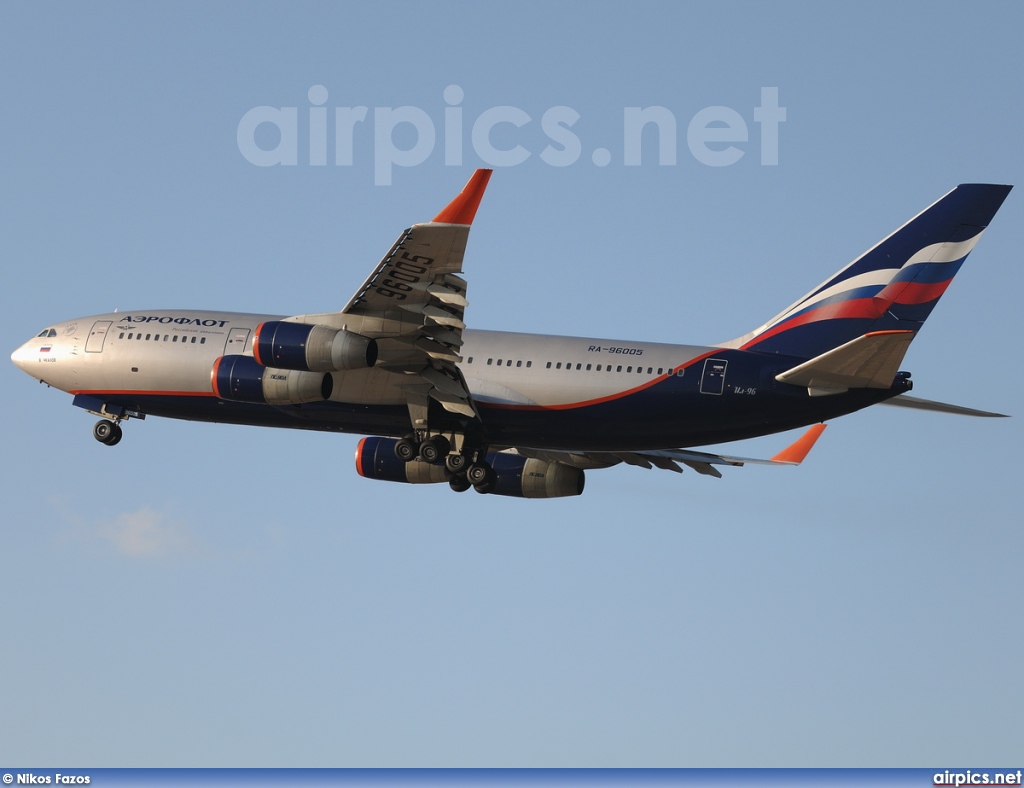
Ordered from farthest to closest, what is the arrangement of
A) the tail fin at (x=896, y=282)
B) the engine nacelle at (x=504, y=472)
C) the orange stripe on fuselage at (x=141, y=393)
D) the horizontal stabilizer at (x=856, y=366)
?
the engine nacelle at (x=504, y=472) < the orange stripe on fuselage at (x=141, y=393) < the tail fin at (x=896, y=282) < the horizontal stabilizer at (x=856, y=366)

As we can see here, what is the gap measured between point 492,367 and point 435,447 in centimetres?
289

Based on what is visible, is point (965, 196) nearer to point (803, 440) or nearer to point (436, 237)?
point (803, 440)

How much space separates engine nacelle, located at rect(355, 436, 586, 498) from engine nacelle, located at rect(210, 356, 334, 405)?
Result: 6815mm

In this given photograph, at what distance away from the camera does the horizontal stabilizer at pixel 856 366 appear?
37.3 meters

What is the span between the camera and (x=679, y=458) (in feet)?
158

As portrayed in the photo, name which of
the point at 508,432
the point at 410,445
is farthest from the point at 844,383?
the point at 410,445

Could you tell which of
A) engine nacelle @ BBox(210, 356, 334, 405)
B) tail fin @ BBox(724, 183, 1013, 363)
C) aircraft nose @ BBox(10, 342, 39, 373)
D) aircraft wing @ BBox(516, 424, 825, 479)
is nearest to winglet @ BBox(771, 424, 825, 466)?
aircraft wing @ BBox(516, 424, 825, 479)

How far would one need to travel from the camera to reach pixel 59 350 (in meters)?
47.0

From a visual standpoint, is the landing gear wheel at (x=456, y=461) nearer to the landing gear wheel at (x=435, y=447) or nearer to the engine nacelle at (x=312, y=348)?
the landing gear wheel at (x=435, y=447)

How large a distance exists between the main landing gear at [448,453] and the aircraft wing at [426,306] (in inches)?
38.4

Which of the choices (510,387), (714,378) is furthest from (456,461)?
(714,378)

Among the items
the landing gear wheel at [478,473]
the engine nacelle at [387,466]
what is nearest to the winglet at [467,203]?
the landing gear wheel at [478,473]

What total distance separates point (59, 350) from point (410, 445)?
11.4 m

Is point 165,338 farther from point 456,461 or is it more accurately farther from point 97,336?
point 456,461
